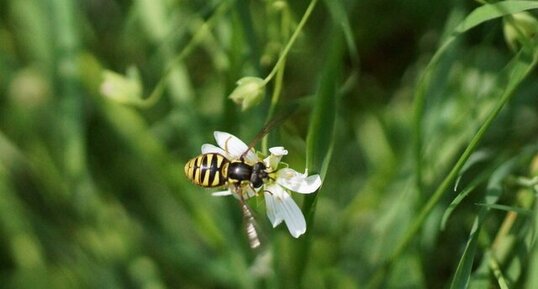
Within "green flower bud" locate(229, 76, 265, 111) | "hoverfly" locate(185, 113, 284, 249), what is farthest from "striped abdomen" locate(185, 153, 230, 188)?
"green flower bud" locate(229, 76, 265, 111)

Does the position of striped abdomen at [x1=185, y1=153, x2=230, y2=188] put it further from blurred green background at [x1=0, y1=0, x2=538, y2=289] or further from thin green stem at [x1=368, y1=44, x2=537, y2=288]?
thin green stem at [x1=368, y1=44, x2=537, y2=288]

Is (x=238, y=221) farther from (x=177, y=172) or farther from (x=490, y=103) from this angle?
(x=490, y=103)

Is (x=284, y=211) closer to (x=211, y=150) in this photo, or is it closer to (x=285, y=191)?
(x=285, y=191)

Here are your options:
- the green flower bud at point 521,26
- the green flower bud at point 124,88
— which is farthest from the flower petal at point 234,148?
the green flower bud at point 521,26

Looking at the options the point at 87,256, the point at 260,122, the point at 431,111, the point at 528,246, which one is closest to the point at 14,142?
the point at 87,256

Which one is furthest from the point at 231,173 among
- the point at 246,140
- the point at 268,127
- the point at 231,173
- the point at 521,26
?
the point at 521,26

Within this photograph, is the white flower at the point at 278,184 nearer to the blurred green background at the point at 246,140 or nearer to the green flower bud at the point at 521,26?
the blurred green background at the point at 246,140
